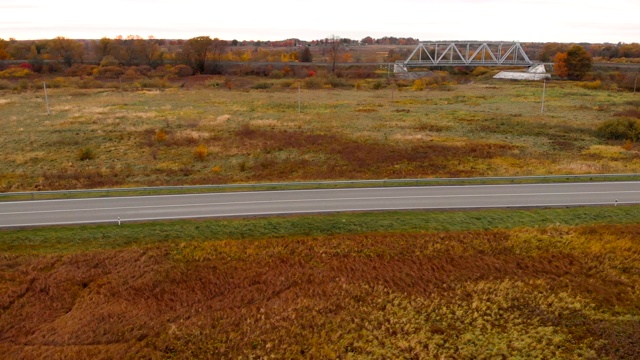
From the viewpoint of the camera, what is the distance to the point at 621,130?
155 ft

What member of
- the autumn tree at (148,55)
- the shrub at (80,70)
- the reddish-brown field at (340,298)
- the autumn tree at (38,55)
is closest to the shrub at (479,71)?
the autumn tree at (148,55)

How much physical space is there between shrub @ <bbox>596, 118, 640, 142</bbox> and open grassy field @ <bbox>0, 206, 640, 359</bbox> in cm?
2354

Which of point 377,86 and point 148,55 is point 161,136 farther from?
point 148,55

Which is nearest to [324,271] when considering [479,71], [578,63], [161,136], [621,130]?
[161,136]

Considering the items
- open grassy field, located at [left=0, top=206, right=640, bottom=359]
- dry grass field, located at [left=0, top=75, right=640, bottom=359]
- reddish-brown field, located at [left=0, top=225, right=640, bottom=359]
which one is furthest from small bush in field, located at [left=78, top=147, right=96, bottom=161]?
reddish-brown field, located at [left=0, top=225, right=640, bottom=359]

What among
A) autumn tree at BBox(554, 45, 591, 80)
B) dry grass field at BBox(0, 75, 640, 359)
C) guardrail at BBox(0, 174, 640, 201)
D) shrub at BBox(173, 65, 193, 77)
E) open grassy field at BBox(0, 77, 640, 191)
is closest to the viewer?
dry grass field at BBox(0, 75, 640, 359)

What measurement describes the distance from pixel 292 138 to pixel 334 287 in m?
28.0

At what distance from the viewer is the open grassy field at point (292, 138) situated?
120 feet

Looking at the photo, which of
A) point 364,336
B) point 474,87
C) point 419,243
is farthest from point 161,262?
point 474,87

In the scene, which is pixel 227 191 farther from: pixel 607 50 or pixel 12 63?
pixel 607 50

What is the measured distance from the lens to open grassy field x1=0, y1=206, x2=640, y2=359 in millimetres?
17781

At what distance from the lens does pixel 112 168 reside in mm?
38188

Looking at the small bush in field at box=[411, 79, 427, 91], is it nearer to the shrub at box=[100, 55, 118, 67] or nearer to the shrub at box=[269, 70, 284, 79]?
the shrub at box=[269, 70, 284, 79]

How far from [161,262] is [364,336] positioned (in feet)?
35.5
